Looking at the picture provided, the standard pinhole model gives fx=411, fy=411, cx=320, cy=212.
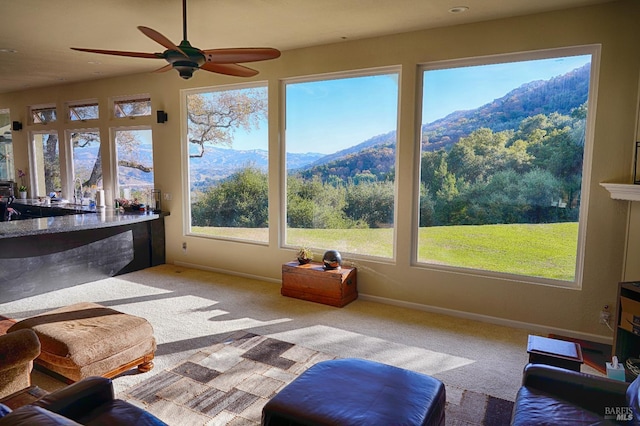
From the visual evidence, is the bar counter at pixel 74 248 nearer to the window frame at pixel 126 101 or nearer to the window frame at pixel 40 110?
the window frame at pixel 126 101

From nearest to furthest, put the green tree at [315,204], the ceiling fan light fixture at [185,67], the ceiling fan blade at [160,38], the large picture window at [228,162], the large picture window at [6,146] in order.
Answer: the ceiling fan blade at [160,38]
the ceiling fan light fixture at [185,67]
the green tree at [315,204]
the large picture window at [228,162]
the large picture window at [6,146]

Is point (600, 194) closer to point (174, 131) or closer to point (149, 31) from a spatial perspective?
point (149, 31)

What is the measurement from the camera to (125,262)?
582 centimetres

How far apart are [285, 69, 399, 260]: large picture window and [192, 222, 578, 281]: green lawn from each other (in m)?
0.03

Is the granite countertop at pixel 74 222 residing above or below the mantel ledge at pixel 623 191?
below

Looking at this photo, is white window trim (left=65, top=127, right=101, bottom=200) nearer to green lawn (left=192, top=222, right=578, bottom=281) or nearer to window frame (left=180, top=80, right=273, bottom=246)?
window frame (left=180, top=80, right=273, bottom=246)

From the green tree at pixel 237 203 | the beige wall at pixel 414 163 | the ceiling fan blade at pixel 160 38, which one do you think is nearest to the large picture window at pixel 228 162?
the green tree at pixel 237 203

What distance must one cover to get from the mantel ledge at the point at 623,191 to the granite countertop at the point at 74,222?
5267mm

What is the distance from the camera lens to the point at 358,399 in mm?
1957

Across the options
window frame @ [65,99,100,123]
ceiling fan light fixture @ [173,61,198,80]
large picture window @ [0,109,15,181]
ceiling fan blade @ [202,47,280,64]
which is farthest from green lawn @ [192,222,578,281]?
large picture window @ [0,109,15,181]

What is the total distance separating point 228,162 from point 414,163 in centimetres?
273

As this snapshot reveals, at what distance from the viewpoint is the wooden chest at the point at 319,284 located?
14.7ft

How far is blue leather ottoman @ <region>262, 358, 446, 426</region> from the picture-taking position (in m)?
1.83

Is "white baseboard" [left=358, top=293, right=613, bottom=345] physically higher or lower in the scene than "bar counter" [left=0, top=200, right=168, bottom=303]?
lower
